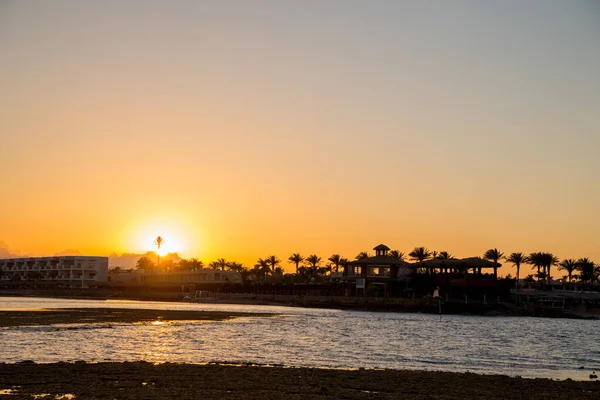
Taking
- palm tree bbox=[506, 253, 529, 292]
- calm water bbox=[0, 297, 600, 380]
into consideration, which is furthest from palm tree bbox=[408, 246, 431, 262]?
calm water bbox=[0, 297, 600, 380]

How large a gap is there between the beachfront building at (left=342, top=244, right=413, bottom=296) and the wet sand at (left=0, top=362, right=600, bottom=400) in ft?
334

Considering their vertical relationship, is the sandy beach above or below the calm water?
above

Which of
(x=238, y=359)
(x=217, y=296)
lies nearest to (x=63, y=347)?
(x=238, y=359)

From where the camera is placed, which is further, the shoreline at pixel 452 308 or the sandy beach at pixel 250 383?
the shoreline at pixel 452 308

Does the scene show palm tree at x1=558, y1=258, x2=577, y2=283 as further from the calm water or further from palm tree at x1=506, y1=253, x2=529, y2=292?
the calm water

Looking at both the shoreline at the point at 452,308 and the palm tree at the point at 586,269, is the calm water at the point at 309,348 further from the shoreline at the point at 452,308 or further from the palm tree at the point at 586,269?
the palm tree at the point at 586,269

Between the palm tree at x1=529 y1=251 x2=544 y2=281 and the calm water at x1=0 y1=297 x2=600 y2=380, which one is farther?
the palm tree at x1=529 y1=251 x2=544 y2=281

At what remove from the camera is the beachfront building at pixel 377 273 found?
13288 cm

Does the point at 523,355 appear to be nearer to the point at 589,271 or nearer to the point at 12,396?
the point at 12,396

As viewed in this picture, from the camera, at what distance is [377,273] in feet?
442

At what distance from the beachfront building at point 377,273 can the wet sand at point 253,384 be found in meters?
102

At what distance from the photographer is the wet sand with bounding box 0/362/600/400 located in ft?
77.2

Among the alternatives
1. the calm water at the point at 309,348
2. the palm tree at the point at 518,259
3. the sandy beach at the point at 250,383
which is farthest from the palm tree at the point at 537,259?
the sandy beach at the point at 250,383

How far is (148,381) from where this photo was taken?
85.4ft
